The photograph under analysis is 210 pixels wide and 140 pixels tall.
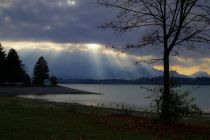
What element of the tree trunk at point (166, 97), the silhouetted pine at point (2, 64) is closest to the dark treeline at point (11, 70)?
the silhouetted pine at point (2, 64)

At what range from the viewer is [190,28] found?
62.0 ft

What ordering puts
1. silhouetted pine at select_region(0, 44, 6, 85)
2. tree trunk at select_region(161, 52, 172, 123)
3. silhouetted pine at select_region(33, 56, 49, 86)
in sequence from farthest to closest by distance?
silhouetted pine at select_region(33, 56, 49, 86), silhouetted pine at select_region(0, 44, 6, 85), tree trunk at select_region(161, 52, 172, 123)

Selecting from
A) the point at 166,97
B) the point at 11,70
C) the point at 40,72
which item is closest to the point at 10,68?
the point at 11,70

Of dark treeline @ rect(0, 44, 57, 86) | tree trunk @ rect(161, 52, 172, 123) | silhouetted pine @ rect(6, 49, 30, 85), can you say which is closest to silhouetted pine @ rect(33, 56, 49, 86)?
dark treeline @ rect(0, 44, 57, 86)

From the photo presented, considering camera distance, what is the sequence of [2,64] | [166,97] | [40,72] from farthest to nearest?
[40,72], [2,64], [166,97]

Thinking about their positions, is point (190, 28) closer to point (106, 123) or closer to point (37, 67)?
point (106, 123)

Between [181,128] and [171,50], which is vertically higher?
[171,50]

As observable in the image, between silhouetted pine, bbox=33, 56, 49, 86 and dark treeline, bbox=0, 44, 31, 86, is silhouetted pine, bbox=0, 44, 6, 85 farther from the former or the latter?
silhouetted pine, bbox=33, 56, 49, 86

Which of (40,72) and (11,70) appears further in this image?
(40,72)

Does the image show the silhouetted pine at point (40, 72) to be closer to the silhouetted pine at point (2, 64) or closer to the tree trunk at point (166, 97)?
the silhouetted pine at point (2, 64)

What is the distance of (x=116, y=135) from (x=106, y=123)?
4.37 meters

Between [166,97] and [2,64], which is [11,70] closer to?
[2,64]

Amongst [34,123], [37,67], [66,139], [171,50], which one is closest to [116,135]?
[66,139]

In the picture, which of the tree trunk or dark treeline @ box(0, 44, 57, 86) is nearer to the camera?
the tree trunk
